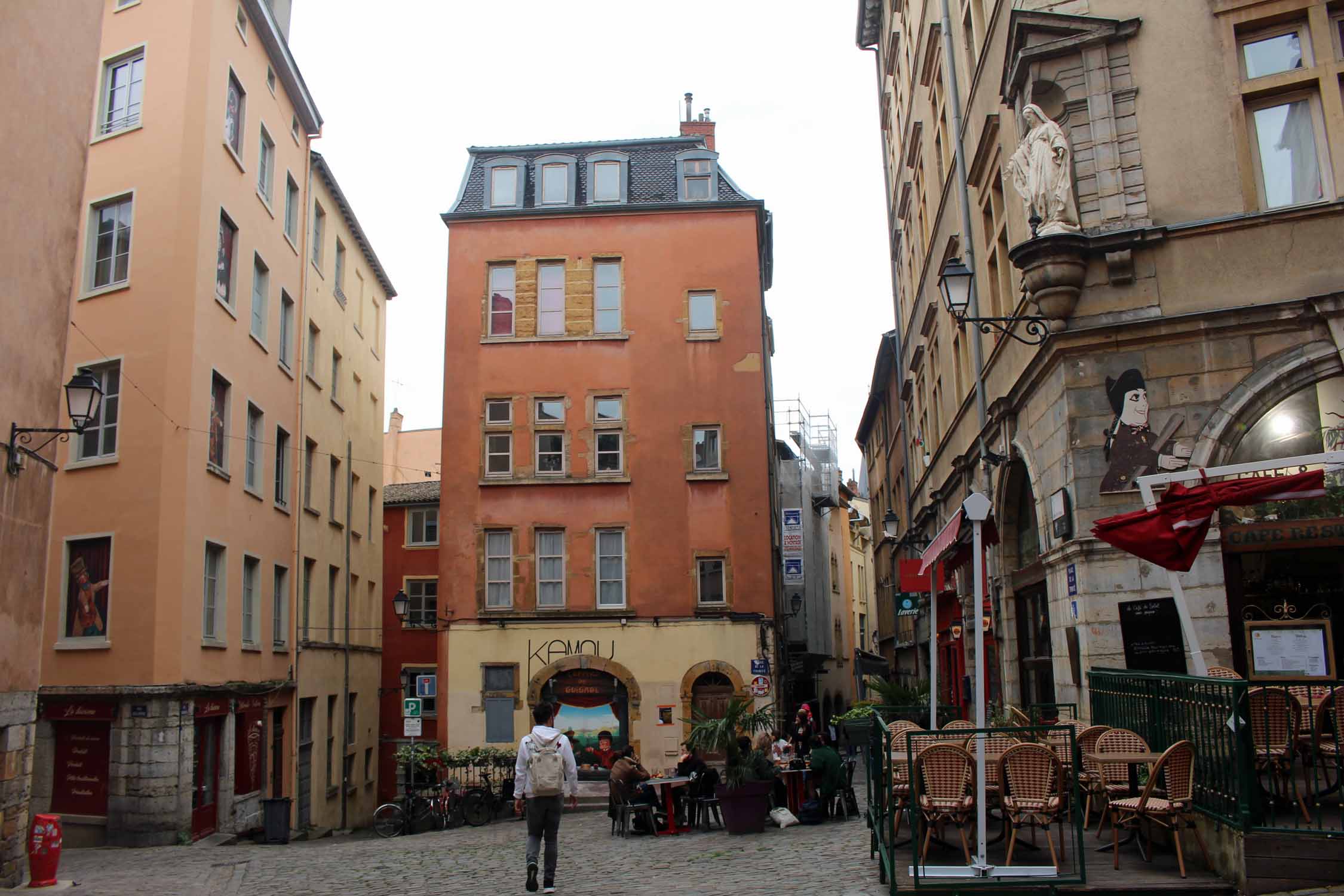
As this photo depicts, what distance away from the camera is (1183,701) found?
886cm

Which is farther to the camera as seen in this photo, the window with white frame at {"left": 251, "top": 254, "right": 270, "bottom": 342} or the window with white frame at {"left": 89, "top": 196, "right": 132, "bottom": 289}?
the window with white frame at {"left": 251, "top": 254, "right": 270, "bottom": 342}

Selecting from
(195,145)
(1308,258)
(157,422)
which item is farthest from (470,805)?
(1308,258)

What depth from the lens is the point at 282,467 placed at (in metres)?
27.7

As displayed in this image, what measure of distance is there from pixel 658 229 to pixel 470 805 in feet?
52.9

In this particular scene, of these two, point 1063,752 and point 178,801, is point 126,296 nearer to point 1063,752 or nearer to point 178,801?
point 178,801

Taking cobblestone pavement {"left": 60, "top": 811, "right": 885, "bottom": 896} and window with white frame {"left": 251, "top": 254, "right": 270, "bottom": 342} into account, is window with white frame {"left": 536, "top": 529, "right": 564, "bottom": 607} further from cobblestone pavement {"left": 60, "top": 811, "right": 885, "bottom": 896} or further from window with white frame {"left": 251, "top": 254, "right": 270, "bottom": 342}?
cobblestone pavement {"left": 60, "top": 811, "right": 885, "bottom": 896}

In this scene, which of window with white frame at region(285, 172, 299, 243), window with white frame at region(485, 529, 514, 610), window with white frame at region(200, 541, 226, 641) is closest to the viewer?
A: window with white frame at region(200, 541, 226, 641)

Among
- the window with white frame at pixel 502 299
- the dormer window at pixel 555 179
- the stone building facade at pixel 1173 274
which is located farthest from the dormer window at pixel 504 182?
the stone building facade at pixel 1173 274

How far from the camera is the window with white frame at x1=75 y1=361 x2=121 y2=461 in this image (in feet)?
70.4

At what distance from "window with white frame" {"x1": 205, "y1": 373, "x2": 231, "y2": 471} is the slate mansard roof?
10431mm

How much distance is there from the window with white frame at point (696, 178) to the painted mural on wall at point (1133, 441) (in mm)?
21417

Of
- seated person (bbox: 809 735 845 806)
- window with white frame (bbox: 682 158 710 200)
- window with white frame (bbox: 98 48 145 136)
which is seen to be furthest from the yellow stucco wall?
window with white frame (bbox: 98 48 145 136)

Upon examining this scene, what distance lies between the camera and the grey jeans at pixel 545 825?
35.9ft

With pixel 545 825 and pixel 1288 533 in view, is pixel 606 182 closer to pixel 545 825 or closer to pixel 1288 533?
pixel 1288 533
